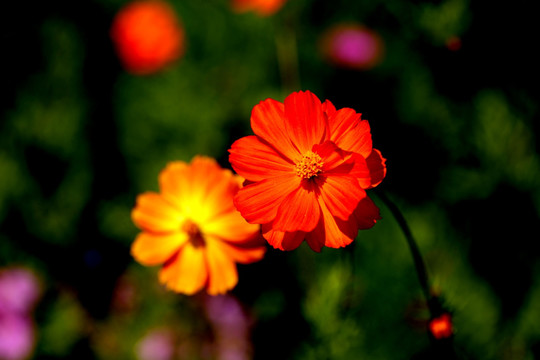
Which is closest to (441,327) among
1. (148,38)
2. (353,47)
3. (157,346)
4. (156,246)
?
(156,246)

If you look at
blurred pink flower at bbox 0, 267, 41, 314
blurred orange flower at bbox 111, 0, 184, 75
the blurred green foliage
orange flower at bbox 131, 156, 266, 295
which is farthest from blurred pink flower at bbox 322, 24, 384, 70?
blurred pink flower at bbox 0, 267, 41, 314

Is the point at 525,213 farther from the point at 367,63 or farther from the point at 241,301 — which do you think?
the point at 241,301

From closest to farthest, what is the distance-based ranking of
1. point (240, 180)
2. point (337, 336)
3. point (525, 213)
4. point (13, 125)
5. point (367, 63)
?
1. point (240, 180)
2. point (337, 336)
3. point (525, 213)
4. point (367, 63)
5. point (13, 125)

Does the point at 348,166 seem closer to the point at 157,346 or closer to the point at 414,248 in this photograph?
the point at 414,248

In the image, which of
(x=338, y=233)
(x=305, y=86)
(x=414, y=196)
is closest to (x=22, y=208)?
(x=305, y=86)

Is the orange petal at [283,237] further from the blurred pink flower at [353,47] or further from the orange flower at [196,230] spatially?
the blurred pink flower at [353,47]

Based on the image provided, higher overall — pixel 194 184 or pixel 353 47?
pixel 353 47
